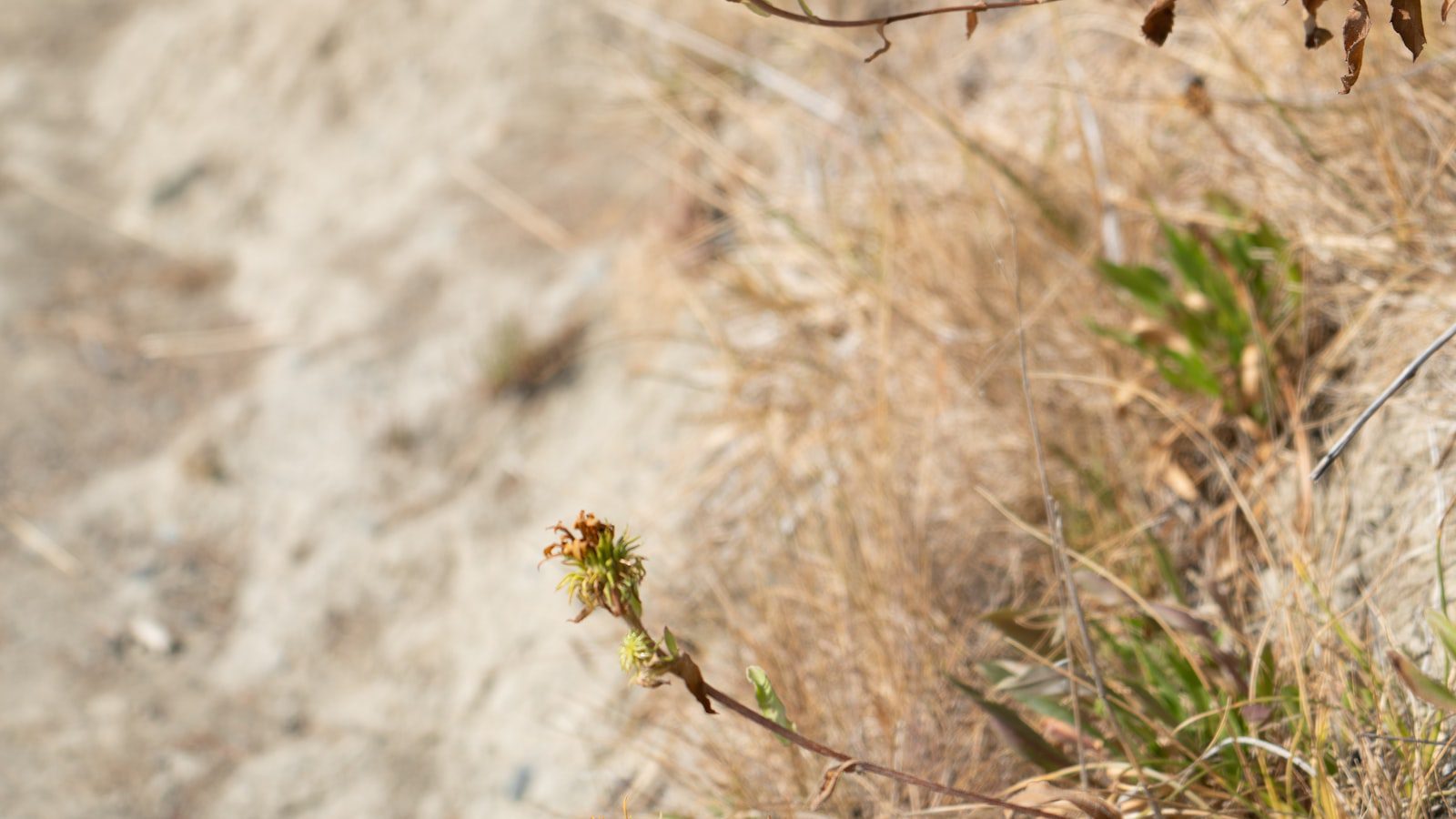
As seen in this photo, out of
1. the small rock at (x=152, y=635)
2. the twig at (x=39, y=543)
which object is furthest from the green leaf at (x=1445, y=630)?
the twig at (x=39, y=543)

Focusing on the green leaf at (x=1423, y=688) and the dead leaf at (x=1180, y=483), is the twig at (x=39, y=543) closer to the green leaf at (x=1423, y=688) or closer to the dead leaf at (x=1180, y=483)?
the dead leaf at (x=1180, y=483)

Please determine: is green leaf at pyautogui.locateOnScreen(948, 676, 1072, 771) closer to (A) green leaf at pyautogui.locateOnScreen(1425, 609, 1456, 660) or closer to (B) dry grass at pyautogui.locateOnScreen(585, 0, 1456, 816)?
(B) dry grass at pyautogui.locateOnScreen(585, 0, 1456, 816)

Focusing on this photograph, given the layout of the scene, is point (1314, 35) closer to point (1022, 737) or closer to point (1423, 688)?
point (1423, 688)

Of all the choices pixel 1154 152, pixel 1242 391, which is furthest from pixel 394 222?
pixel 1242 391

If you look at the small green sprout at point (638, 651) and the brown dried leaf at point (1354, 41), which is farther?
the brown dried leaf at point (1354, 41)

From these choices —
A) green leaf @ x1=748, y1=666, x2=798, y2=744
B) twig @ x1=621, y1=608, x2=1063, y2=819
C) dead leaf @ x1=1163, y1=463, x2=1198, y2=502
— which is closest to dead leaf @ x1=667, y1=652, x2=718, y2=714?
twig @ x1=621, y1=608, x2=1063, y2=819

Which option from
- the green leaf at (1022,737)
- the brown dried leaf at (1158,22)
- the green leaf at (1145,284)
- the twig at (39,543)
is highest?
the twig at (39,543)
